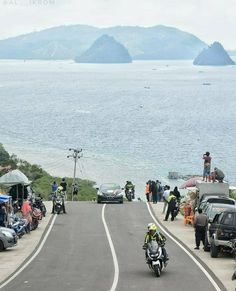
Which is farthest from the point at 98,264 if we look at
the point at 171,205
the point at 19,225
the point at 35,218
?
the point at 171,205

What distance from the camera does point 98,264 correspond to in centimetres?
2542

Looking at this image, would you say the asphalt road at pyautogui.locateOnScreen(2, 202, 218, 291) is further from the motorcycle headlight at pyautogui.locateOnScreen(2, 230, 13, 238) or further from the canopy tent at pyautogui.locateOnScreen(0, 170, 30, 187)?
the canopy tent at pyautogui.locateOnScreen(0, 170, 30, 187)

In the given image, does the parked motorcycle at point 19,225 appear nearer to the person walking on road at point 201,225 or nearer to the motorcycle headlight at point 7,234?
the motorcycle headlight at point 7,234

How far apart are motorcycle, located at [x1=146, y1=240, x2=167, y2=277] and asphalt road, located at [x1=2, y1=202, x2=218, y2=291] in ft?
0.81

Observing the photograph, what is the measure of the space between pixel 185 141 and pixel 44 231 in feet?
329

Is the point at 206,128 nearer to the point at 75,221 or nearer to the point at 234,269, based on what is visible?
the point at 75,221

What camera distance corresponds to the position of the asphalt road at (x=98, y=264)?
2127cm

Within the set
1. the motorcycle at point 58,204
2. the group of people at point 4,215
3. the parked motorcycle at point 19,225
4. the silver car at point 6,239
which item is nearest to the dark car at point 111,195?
the motorcycle at point 58,204

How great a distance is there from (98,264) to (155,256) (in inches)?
138

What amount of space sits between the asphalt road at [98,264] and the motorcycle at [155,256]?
25 centimetres

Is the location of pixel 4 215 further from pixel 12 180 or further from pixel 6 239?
pixel 12 180

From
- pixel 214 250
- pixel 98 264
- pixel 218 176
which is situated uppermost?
pixel 218 176

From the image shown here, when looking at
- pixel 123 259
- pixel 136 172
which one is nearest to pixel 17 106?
pixel 136 172

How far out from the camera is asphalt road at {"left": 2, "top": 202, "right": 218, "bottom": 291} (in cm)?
2127
